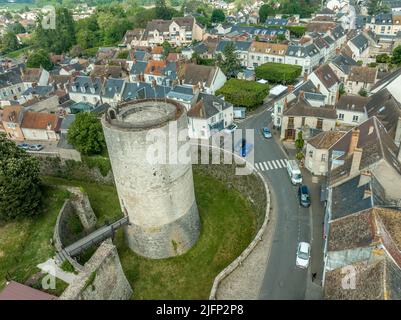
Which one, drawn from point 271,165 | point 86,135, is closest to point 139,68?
point 86,135

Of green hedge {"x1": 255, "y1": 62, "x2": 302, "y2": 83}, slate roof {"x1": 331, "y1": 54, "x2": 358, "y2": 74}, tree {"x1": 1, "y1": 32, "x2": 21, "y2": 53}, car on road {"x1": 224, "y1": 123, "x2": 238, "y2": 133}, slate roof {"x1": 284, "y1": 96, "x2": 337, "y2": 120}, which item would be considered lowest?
tree {"x1": 1, "y1": 32, "x2": 21, "y2": 53}

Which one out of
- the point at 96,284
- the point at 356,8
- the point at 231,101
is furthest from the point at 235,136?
the point at 356,8

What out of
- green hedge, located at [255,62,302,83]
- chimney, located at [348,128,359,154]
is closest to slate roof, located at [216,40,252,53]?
green hedge, located at [255,62,302,83]

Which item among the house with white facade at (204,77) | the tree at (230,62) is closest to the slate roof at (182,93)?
the house with white facade at (204,77)

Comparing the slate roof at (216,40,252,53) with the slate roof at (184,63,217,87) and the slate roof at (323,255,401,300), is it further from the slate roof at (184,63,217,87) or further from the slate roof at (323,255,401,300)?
the slate roof at (323,255,401,300)

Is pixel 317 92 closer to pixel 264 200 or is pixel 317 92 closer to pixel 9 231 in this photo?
pixel 264 200

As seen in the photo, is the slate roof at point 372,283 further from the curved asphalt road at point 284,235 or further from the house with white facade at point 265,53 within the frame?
the house with white facade at point 265,53
